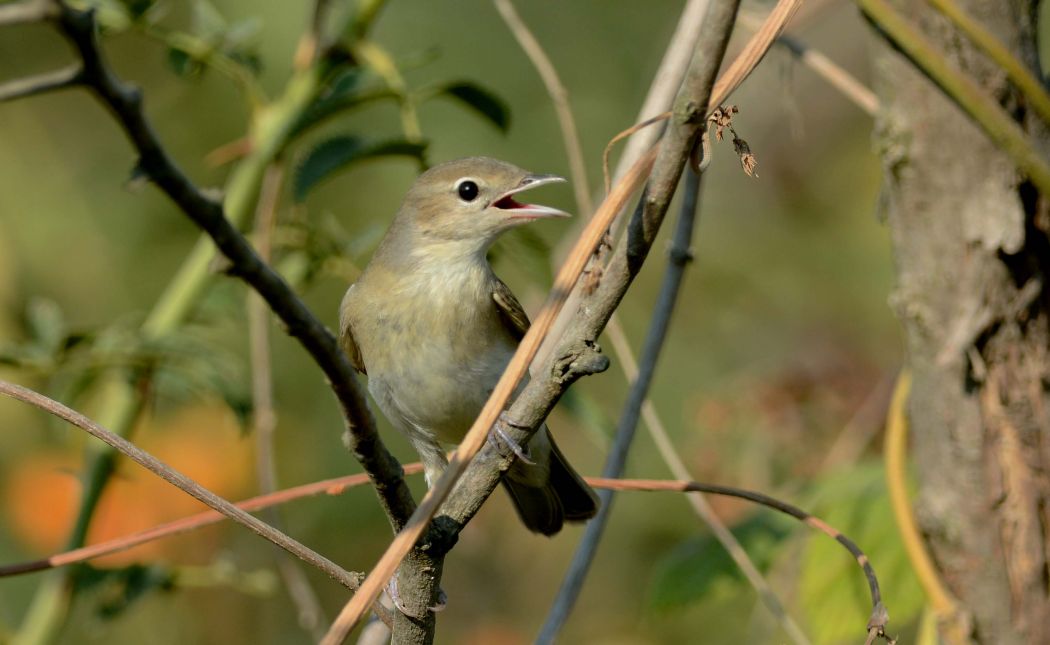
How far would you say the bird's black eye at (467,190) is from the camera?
2969 mm

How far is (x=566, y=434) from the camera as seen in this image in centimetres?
484

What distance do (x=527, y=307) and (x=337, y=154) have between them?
51.6 inches

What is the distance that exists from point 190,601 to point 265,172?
2.38 metres

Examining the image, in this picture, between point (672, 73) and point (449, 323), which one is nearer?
point (672, 73)

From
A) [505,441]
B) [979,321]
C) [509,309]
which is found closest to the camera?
[505,441]

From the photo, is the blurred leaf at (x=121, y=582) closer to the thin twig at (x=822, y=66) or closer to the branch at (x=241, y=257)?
the branch at (x=241, y=257)

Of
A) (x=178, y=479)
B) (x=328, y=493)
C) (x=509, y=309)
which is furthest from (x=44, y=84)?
(x=509, y=309)

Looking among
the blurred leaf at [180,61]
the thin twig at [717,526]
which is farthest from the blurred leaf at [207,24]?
the thin twig at [717,526]

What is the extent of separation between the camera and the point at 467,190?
298 centimetres

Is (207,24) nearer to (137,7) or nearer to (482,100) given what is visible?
(137,7)

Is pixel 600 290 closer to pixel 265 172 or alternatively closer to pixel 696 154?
pixel 696 154

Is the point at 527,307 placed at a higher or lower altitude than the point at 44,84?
higher

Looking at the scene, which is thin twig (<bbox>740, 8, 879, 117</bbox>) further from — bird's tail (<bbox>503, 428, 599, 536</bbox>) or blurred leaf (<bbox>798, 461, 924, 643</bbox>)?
bird's tail (<bbox>503, 428, 599, 536</bbox>)

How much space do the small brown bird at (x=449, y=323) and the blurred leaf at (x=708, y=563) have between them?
0.26 meters
